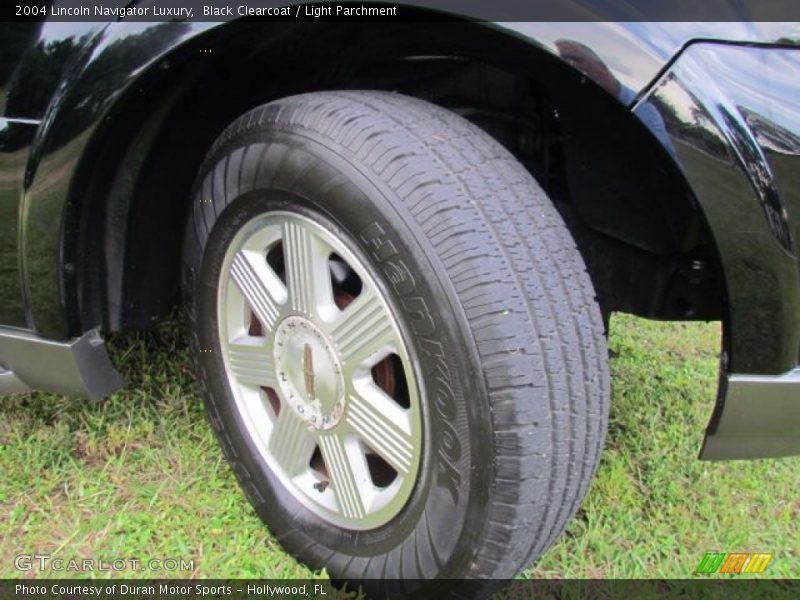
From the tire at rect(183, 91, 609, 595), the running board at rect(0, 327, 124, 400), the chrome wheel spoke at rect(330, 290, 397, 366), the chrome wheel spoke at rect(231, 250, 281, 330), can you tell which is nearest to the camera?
the tire at rect(183, 91, 609, 595)

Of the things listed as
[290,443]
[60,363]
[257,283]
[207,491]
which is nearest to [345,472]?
[290,443]

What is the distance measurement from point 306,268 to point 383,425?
14.1 inches

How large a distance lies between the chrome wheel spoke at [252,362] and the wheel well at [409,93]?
30 cm

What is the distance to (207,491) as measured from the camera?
2.13m

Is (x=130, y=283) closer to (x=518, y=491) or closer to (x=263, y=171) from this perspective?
(x=263, y=171)

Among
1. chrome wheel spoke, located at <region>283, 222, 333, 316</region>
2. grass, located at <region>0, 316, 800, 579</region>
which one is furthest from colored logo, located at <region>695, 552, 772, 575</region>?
chrome wheel spoke, located at <region>283, 222, 333, 316</region>

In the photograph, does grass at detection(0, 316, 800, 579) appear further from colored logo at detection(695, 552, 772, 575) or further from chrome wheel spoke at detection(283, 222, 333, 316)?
chrome wheel spoke at detection(283, 222, 333, 316)

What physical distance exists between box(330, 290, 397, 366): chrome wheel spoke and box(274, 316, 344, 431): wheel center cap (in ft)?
0.14

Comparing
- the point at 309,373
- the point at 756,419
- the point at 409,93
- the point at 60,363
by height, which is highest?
the point at 409,93

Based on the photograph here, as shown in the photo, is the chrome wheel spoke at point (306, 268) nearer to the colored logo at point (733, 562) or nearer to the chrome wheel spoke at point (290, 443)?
the chrome wheel spoke at point (290, 443)

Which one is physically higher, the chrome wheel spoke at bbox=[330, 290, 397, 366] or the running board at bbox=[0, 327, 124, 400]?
the chrome wheel spoke at bbox=[330, 290, 397, 366]

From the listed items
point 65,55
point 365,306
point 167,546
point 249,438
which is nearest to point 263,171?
point 365,306

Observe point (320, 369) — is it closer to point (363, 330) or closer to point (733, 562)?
point (363, 330)

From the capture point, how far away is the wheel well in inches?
62.4
